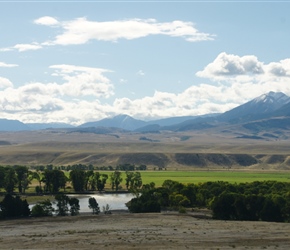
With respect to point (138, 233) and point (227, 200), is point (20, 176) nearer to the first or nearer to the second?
point (227, 200)

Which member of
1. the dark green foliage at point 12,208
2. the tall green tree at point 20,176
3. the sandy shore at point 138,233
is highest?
the tall green tree at point 20,176

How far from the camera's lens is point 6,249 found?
229ft

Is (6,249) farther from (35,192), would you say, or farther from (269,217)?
(35,192)

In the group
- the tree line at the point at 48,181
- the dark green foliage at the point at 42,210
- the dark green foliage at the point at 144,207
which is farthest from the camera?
the tree line at the point at 48,181

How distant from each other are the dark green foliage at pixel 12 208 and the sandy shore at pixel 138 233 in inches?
289

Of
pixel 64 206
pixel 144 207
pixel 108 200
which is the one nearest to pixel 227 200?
pixel 144 207

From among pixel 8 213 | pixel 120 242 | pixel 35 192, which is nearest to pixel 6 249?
pixel 120 242

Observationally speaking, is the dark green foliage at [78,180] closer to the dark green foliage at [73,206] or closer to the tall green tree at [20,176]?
the tall green tree at [20,176]

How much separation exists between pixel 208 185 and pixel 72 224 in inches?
2637

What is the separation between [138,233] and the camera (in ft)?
274

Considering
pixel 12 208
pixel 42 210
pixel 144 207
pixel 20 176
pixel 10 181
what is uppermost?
pixel 20 176

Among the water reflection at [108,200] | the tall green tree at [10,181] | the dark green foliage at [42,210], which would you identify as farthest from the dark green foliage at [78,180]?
the dark green foliage at [42,210]

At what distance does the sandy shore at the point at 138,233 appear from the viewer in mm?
72312

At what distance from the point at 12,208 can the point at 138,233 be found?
1734 inches
